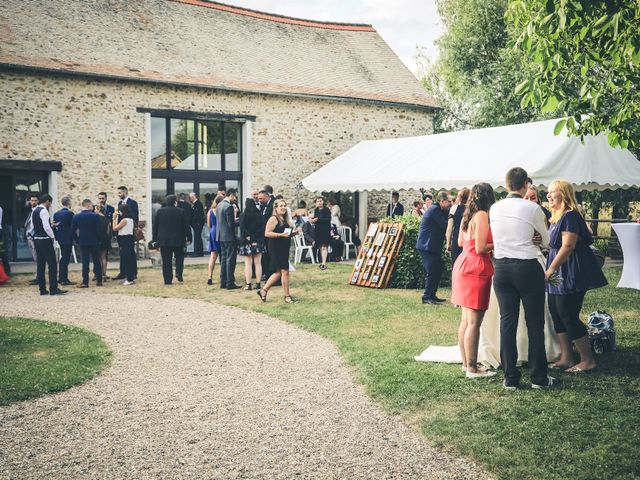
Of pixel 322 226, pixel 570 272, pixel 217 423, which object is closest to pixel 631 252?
pixel 570 272

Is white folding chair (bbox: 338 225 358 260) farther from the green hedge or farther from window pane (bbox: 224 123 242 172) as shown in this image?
the green hedge

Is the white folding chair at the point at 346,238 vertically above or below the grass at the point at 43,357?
above

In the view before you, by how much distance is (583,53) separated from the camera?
5.59 meters

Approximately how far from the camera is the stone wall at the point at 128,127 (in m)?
16.2

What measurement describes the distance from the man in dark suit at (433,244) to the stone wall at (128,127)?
10380 mm

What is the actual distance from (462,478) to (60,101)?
15997mm

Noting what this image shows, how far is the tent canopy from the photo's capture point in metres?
11.6

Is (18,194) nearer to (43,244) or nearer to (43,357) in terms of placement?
(43,244)

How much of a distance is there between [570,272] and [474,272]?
896 millimetres

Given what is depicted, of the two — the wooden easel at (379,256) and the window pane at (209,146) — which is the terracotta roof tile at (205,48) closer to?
the window pane at (209,146)

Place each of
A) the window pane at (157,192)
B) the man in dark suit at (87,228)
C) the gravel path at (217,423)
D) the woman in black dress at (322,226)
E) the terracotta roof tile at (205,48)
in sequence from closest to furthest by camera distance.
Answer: the gravel path at (217,423) → the man in dark suit at (87,228) → the woman in black dress at (322,226) → the terracotta roof tile at (205,48) → the window pane at (157,192)

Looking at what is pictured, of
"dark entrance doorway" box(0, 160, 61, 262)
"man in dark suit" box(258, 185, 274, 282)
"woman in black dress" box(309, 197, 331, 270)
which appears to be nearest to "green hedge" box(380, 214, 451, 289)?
"man in dark suit" box(258, 185, 274, 282)

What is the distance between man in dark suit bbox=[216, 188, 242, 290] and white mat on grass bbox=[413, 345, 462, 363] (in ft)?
19.1

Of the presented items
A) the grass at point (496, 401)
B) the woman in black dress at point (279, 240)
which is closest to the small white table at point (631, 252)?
the grass at point (496, 401)
